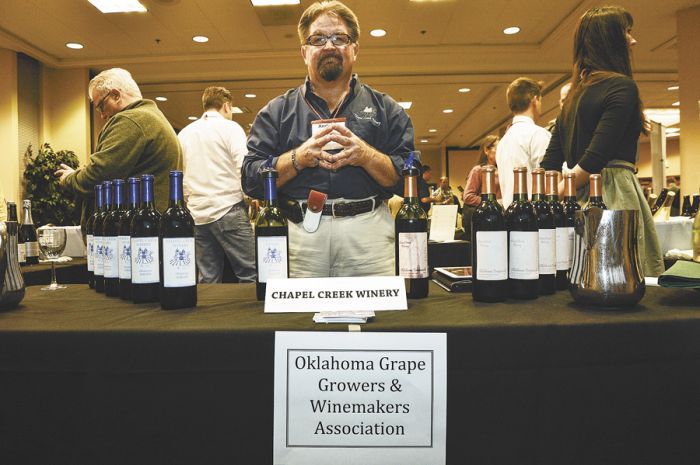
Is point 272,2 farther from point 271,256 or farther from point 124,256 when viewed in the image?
point 271,256

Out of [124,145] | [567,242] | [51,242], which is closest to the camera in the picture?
[567,242]

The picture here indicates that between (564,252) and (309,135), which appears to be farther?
(309,135)

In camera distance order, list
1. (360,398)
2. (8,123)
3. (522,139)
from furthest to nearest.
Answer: (8,123) < (522,139) < (360,398)

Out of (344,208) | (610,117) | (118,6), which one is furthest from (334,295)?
(118,6)

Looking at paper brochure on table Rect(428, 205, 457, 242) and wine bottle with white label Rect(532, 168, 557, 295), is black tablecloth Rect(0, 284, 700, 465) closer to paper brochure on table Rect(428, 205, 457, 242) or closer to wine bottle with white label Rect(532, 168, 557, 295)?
wine bottle with white label Rect(532, 168, 557, 295)

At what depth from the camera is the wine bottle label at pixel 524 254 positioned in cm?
95

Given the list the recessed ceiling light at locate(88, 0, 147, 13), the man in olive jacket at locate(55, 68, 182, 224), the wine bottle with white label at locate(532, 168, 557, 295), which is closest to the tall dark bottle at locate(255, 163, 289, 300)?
the wine bottle with white label at locate(532, 168, 557, 295)

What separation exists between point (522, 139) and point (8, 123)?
5977 millimetres

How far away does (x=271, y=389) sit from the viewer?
0.78 meters

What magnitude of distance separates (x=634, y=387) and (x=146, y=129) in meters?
2.15

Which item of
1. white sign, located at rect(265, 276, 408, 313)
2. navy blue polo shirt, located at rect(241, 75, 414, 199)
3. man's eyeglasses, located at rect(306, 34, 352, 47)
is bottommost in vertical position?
white sign, located at rect(265, 276, 408, 313)

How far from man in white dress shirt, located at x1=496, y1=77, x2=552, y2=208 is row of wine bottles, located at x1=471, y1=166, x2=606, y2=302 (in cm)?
165

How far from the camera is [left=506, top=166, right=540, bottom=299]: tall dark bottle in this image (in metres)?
0.95

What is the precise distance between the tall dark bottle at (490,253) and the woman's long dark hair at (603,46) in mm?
973
